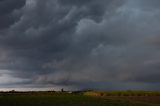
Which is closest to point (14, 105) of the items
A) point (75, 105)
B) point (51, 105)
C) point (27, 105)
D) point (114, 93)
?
point (27, 105)

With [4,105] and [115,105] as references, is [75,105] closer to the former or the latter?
[115,105]

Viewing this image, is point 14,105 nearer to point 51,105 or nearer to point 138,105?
point 51,105

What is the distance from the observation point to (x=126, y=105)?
65062 mm

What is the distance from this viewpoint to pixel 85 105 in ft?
207

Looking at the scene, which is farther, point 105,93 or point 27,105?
point 105,93

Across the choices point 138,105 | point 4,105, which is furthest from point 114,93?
point 4,105

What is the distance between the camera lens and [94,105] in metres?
63.4

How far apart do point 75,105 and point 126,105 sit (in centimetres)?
995

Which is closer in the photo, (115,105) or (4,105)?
(4,105)

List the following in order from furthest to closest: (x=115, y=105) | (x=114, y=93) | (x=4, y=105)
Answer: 1. (x=114, y=93)
2. (x=115, y=105)
3. (x=4, y=105)

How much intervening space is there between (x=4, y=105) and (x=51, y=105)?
8493 mm

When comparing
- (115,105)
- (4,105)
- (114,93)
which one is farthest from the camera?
(114,93)

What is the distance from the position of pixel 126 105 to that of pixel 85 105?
8.03m

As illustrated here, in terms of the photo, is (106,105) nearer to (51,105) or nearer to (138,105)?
(138,105)
